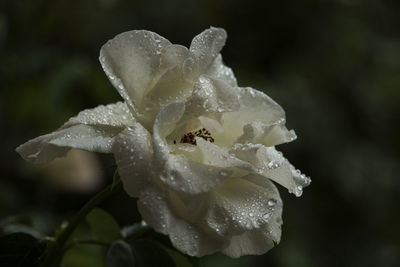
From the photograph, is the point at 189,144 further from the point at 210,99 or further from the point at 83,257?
the point at 83,257

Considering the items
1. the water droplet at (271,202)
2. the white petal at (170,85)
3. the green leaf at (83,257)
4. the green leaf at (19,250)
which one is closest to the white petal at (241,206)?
the water droplet at (271,202)

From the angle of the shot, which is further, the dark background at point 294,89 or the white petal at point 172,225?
the dark background at point 294,89

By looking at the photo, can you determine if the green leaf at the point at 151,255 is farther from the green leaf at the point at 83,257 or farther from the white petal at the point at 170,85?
the green leaf at the point at 83,257

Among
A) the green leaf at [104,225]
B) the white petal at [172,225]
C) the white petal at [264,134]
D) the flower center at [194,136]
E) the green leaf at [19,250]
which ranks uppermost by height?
the white petal at [264,134]

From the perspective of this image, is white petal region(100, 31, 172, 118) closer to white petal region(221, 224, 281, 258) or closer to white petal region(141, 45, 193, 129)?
white petal region(141, 45, 193, 129)

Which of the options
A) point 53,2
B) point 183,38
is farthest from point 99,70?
point 183,38

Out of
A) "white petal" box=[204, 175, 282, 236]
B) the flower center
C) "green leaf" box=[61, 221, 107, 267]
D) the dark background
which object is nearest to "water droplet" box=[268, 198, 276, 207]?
"white petal" box=[204, 175, 282, 236]

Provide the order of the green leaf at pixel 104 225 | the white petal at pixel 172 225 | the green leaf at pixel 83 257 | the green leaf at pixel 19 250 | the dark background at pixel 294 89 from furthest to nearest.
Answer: the dark background at pixel 294 89, the green leaf at pixel 83 257, the green leaf at pixel 104 225, the green leaf at pixel 19 250, the white petal at pixel 172 225
